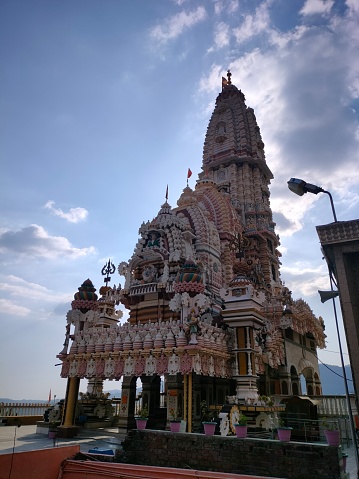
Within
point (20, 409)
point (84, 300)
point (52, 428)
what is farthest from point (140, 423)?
point (20, 409)

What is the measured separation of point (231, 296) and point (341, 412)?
10.6m

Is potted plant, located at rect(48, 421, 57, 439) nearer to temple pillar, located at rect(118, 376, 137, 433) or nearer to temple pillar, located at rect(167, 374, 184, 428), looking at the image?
temple pillar, located at rect(118, 376, 137, 433)

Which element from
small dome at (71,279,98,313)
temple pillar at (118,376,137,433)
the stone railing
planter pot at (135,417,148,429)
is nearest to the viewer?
planter pot at (135,417,148,429)

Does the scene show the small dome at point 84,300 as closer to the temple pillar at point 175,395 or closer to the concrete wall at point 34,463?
the temple pillar at point 175,395

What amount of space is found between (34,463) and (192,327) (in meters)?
8.78

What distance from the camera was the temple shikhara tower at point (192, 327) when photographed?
1695 cm

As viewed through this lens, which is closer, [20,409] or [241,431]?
[241,431]

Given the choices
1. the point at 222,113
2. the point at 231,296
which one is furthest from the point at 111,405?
the point at 222,113

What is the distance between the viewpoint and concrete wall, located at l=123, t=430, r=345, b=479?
34.1 feet

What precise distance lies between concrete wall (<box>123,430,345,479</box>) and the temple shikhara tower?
2.08 meters

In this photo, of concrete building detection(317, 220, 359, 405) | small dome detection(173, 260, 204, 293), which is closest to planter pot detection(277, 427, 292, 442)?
concrete building detection(317, 220, 359, 405)

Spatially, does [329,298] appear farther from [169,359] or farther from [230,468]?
[169,359]

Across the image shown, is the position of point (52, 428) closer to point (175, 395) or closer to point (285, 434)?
point (175, 395)

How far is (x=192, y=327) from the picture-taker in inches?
645
